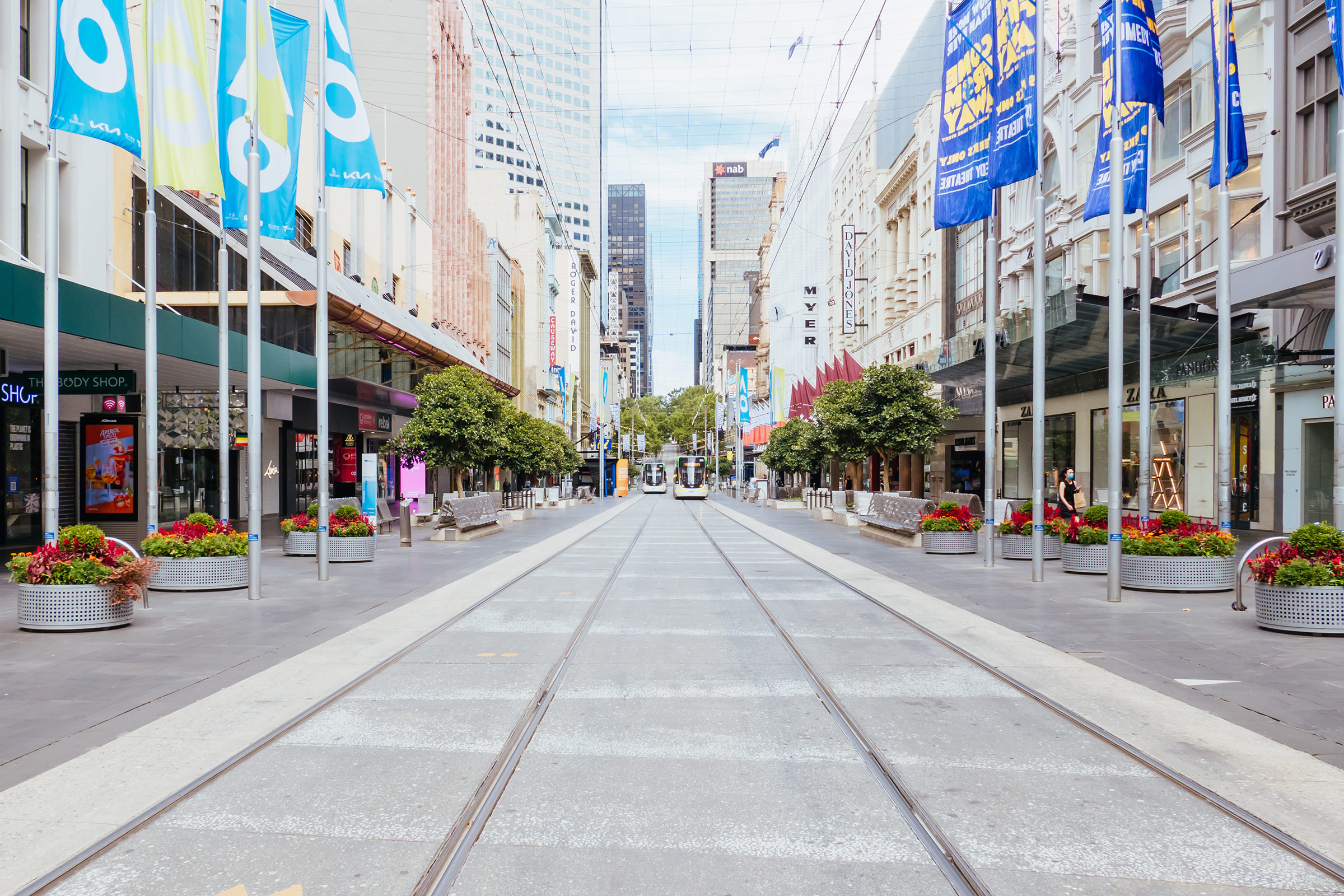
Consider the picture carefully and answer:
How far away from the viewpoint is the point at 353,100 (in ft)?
52.9

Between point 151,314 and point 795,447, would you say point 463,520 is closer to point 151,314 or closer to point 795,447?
point 151,314

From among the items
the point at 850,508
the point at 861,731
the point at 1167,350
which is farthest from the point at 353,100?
the point at 850,508

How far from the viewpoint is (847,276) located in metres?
56.4

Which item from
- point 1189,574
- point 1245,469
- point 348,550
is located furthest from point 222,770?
point 1245,469

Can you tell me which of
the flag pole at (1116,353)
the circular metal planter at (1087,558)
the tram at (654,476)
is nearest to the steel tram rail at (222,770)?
the flag pole at (1116,353)

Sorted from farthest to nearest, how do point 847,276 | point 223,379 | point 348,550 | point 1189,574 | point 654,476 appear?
point 654,476 < point 847,276 < point 348,550 < point 223,379 < point 1189,574

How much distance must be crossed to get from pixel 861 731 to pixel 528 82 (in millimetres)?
146926

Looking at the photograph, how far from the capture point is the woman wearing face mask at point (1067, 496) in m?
18.4

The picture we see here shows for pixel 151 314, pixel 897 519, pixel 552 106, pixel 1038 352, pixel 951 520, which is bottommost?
pixel 897 519

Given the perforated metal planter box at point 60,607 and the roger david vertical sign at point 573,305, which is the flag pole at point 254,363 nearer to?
the perforated metal planter box at point 60,607

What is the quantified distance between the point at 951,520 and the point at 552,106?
137215 mm

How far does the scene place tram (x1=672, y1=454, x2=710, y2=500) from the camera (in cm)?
7188

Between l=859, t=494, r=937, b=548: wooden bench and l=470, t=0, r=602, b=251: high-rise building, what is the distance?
314ft

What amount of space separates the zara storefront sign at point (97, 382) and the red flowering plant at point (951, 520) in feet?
54.7
